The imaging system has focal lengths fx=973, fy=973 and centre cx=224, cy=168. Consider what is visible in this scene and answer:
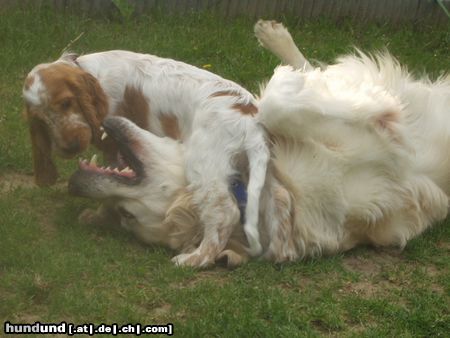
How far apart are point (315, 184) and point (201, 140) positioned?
2.47ft

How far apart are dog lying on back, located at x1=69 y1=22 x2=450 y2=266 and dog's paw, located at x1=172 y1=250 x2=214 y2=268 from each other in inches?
1.2

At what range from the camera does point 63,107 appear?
5887 millimetres

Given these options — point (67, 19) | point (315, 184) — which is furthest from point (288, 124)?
point (67, 19)

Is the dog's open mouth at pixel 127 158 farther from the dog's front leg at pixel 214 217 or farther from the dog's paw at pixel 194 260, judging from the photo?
the dog's paw at pixel 194 260

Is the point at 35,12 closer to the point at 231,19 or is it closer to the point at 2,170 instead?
the point at 231,19

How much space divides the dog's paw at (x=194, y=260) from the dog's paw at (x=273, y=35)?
8.53 ft

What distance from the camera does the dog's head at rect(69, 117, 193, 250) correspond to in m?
5.95

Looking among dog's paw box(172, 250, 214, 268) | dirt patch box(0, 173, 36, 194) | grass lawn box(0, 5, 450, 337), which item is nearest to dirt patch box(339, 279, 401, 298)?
grass lawn box(0, 5, 450, 337)

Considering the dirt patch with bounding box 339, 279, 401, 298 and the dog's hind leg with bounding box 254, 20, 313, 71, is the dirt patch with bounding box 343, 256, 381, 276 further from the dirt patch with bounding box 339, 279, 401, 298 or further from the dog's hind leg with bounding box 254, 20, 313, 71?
the dog's hind leg with bounding box 254, 20, 313, 71

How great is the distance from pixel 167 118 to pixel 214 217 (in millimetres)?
841

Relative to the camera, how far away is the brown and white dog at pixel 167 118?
5.79 metres

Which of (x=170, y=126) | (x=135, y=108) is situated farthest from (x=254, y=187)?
(x=135, y=108)

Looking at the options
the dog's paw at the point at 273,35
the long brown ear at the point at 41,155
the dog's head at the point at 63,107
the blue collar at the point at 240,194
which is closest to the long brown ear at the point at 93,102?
the dog's head at the point at 63,107

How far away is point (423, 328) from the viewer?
205 inches
